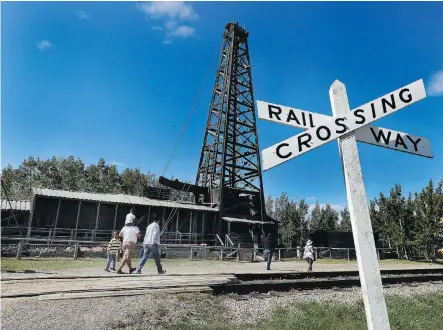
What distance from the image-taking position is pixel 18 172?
6806cm

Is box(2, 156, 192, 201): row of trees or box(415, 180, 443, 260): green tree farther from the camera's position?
box(2, 156, 192, 201): row of trees

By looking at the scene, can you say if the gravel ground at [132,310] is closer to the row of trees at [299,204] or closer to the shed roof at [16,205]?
the shed roof at [16,205]

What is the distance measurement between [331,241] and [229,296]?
29.4 meters

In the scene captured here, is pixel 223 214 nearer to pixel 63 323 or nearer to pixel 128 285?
pixel 128 285

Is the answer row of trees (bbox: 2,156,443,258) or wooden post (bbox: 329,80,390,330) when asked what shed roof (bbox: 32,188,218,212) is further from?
wooden post (bbox: 329,80,390,330)

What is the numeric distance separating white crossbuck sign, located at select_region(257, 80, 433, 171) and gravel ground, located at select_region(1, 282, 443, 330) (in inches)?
161

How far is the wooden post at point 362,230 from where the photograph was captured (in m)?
2.79

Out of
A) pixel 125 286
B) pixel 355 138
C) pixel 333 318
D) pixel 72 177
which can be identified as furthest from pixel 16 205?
pixel 72 177

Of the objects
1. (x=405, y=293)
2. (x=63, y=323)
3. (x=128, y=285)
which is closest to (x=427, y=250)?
(x=405, y=293)

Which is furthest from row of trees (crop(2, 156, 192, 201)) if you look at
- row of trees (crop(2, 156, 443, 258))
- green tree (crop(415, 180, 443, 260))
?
green tree (crop(415, 180, 443, 260))

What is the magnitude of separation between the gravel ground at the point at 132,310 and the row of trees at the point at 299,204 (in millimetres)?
27309

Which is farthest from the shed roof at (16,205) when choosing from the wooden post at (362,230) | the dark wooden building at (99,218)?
the wooden post at (362,230)

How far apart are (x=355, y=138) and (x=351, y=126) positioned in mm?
137

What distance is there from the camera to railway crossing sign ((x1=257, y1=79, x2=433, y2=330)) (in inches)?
116
